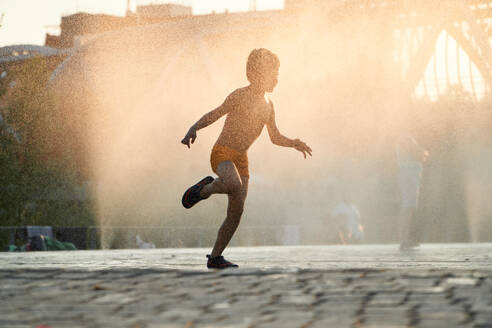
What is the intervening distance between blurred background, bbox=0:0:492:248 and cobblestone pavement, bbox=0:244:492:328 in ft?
58.1

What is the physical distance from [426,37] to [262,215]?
831 inches

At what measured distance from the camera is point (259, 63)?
23.7 ft

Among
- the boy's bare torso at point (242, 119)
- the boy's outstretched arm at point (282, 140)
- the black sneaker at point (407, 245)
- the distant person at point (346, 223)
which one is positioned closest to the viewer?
the boy's bare torso at point (242, 119)

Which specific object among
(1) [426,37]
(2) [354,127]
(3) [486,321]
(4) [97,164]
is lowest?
(3) [486,321]

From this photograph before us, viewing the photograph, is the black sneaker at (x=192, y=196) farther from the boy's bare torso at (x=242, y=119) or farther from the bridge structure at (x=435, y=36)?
the bridge structure at (x=435, y=36)

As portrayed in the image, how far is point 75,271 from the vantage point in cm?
644

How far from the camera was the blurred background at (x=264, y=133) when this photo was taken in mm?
29484

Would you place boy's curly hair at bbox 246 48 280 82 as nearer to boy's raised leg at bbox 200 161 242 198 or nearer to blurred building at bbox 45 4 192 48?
boy's raised leg at bbox 200 161 242 198

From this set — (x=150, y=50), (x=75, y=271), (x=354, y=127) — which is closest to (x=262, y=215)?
(x=354, y=127)

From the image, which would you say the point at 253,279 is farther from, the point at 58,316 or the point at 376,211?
the point at 376,211

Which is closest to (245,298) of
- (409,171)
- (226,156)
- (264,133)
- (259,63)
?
(226,156)

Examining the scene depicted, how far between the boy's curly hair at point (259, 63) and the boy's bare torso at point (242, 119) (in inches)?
5.0

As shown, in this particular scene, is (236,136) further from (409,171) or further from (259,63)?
(409,171)

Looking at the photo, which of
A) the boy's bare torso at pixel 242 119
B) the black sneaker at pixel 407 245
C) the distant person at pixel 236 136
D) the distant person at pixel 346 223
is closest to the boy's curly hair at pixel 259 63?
the distant person at pixel 236 136
